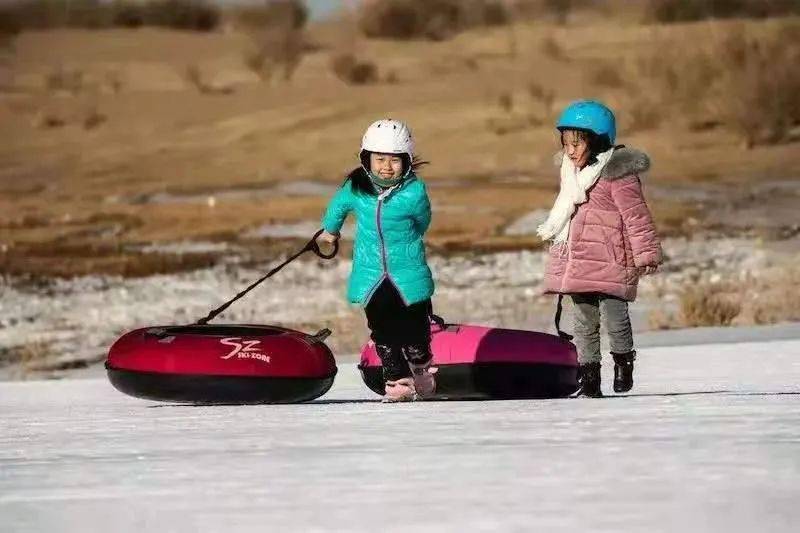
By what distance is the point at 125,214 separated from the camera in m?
33.7

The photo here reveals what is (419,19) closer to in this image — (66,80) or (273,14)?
(273,14)

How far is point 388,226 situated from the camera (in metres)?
9.50

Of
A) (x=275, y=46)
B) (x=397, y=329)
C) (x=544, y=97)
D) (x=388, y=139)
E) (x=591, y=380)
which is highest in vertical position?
(x=275, y=46)

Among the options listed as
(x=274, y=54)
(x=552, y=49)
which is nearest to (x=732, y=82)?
(x=552, y=49)

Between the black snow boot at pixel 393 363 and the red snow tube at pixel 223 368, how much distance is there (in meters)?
0.25

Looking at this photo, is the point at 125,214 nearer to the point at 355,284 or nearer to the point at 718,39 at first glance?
the point at 718,39

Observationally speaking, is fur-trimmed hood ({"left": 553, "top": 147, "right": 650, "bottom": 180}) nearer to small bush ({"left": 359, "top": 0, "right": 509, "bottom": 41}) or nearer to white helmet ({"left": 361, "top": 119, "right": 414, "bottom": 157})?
white helmet ({"left": 361, "top": 119, "right": 414, "bottom": 157})

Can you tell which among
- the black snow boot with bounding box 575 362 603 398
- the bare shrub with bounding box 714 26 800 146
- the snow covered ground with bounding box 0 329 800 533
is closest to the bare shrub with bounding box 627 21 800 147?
the bare shrub with bounding box 714 26 800 146

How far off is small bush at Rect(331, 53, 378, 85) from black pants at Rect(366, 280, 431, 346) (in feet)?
117

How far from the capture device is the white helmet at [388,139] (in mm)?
9500

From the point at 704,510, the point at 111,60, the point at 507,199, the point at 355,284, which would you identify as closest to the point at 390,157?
the point at 355,284

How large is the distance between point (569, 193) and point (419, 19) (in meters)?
50.7

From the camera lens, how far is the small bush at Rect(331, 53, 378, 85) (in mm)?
46103

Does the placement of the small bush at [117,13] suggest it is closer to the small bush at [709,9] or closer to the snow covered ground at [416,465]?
the small bush at [709,9]
